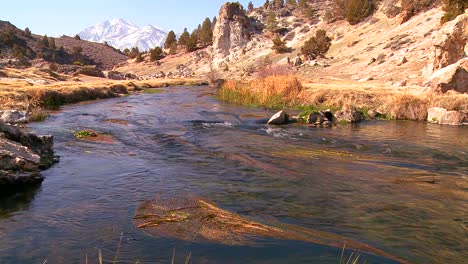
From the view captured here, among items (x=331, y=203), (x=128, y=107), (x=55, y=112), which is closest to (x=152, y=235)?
(x=331, y=203)

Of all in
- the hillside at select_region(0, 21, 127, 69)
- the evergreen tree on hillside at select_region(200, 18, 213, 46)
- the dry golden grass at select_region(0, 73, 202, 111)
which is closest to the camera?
the dry golden grass at select_region(0, 73, 202, 111)

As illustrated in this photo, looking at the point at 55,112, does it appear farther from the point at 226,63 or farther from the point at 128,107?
the point at 226,63

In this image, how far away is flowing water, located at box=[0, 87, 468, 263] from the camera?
679 centimetres

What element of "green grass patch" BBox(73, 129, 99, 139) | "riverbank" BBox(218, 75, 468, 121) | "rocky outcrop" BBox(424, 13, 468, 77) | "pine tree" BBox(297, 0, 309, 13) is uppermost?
"pine tree" BBox(297, 0, 309, 13)

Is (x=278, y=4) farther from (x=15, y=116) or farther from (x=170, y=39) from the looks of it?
(x=15, y=116)

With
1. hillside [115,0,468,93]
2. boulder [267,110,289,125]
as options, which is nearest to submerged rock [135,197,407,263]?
boulder [267,110,289,125]

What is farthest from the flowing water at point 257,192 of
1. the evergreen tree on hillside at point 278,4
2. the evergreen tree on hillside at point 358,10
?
the evergreen tree on hillside at point 278,4

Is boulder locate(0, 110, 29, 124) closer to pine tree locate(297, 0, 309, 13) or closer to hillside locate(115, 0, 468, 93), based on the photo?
hillside locate(115, 0, 468, 93)

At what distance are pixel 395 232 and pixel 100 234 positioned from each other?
212 inches

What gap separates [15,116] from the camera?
20.2 meters

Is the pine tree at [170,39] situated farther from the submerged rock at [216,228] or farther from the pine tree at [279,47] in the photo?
the submerged rock at [216,228]

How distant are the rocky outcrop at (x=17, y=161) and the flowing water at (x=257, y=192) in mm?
504

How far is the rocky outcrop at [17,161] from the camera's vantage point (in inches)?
387

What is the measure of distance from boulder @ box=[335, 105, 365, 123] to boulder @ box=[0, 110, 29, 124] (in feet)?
54.8
